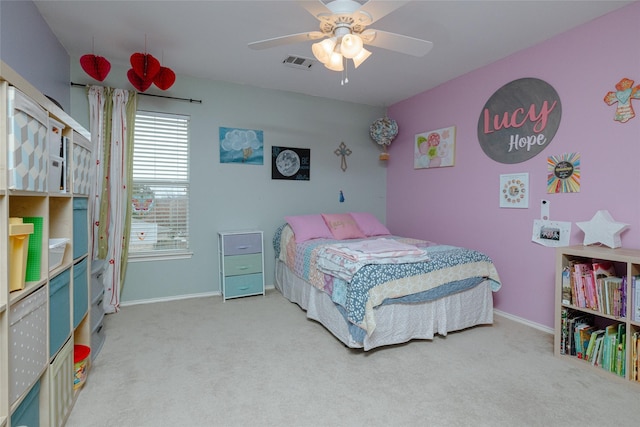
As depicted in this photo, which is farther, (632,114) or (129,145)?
(129,145)

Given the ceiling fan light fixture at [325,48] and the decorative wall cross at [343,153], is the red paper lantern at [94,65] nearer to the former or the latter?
the ceiling fan light fixture at [325,48]

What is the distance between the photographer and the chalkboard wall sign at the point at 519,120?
274 cm

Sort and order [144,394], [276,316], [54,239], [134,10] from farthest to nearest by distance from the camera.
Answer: [276,316] < [134,10] < [144,394] < [54,239]

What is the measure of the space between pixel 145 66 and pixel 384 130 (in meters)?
2.72

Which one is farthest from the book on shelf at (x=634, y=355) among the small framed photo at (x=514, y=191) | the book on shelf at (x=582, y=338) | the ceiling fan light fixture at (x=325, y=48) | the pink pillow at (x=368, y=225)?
the ceiling fan light fixture at (x=325, y=48)

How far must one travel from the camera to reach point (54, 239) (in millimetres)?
1657

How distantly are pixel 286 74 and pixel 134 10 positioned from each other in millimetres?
1514

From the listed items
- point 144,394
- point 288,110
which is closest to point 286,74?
point 288,110

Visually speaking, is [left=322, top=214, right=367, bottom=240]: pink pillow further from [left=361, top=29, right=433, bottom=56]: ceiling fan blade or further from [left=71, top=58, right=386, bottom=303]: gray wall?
[left=361, top=29, right=433, bottom=56]: ceiling fan blade

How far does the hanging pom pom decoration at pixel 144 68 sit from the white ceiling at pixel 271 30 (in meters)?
0.20

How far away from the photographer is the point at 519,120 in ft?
9.66

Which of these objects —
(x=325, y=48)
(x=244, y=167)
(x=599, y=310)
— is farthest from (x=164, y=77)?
(x=599, y=310)

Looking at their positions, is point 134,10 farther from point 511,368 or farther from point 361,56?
point 511,368

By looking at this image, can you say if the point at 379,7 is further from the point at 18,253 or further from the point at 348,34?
the point at 18,253
